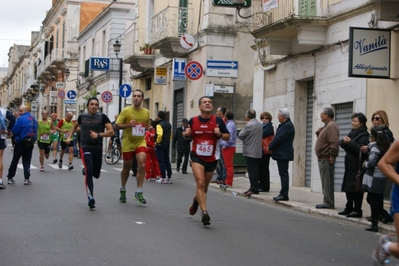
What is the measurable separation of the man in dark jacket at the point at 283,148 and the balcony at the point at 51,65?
156 ft

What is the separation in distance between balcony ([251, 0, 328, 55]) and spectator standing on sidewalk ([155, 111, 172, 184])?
3.45 metres

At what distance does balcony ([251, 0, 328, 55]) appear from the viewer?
17891 millimetres

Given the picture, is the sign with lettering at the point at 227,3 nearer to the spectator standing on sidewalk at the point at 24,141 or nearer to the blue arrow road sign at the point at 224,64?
the blue arrow road sign at the point at 224,64

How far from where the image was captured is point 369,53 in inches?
580

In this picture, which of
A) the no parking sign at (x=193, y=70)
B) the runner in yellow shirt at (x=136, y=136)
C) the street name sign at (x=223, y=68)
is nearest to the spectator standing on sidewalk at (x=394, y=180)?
the runner in yellow shirt at (x=136, y=136)

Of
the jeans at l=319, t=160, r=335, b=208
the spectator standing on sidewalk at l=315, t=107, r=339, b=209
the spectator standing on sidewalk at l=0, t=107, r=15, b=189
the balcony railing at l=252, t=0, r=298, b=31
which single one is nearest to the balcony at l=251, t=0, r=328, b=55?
the balcony railing at l=252, t=0, r=298, b=31

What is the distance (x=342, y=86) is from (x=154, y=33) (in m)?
14.4

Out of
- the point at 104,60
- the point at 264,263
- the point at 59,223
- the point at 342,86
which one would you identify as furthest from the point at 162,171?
the point at 104,60

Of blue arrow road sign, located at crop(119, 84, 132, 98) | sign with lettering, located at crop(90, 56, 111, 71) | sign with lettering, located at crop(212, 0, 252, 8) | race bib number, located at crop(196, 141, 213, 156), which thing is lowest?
race bib number, located at crop(196, 141, 213, 156)

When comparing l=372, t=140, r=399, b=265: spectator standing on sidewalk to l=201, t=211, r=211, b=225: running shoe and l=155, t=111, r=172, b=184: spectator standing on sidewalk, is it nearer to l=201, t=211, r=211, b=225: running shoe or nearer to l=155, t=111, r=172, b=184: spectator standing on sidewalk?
l=201, t=211, r=211, b=225: running shoe

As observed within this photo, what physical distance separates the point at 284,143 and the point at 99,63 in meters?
26.1

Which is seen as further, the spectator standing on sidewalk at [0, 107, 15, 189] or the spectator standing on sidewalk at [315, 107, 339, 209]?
the spectator standing on sidewalk at [0, 107, 15, 189]

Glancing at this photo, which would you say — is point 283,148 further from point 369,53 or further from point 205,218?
point 205,218

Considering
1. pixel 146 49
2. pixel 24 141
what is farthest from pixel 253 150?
pixel 146 49
